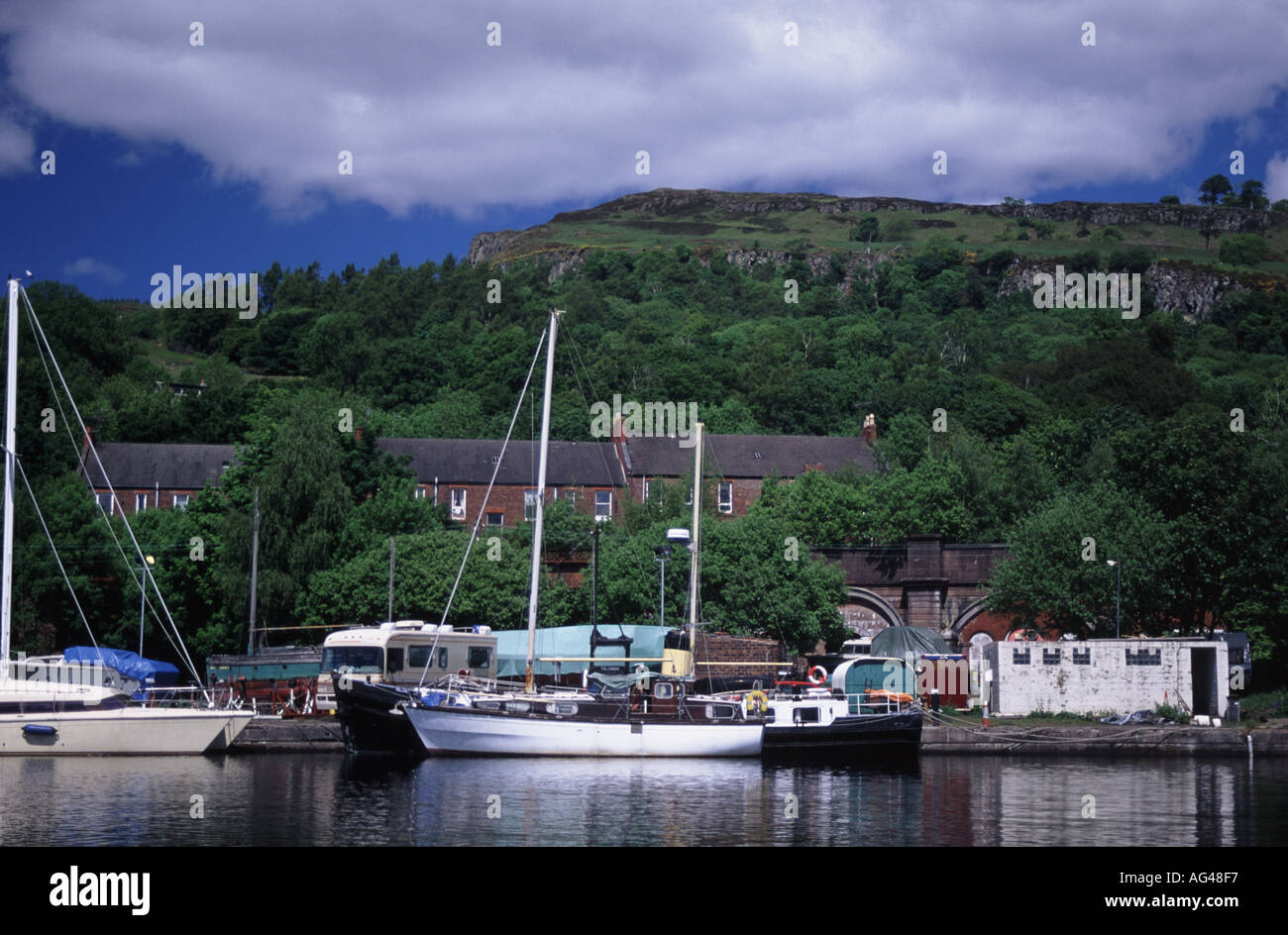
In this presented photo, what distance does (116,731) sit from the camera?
41.7m

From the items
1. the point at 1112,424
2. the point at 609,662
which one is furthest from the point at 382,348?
the point at 609,662

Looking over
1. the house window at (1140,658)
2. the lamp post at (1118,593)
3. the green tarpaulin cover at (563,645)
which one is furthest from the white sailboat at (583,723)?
the lamp post at (1118,593)

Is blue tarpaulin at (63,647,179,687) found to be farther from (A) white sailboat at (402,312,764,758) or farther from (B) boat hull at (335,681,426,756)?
(A) white sailboat at (402,312,764,758)

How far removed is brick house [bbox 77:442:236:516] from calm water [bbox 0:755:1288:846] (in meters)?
47.2

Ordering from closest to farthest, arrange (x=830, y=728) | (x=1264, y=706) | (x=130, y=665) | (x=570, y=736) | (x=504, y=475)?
(x=570, y=736) → (x=830, y=728) → (x=1264, y=706) → (x=130, y=665) → (x=504, y=475)

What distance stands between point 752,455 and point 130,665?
162 feet

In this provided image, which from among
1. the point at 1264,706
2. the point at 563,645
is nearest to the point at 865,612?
the point at 563,645

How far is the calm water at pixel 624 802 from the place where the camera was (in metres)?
27.6

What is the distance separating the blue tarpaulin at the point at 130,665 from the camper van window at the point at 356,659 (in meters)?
8.34

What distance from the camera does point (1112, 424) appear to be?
8800 centimetres

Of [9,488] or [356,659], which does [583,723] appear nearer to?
[356,659]

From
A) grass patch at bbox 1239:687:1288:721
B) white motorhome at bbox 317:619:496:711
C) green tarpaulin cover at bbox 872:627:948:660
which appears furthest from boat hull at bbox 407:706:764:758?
grass patch at bbox 1239:687:1288:721

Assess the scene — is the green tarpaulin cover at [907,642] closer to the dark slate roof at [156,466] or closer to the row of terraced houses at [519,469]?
the row of terraced houses at [519,469]
